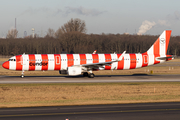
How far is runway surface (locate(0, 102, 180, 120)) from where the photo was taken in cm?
1725

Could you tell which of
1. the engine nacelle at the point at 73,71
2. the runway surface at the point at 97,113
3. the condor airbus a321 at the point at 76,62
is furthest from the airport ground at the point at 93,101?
the condor airbus a321 at the point at 76,62

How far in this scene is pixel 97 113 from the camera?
18.5 m

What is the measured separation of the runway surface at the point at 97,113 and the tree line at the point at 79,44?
10046 centimetres

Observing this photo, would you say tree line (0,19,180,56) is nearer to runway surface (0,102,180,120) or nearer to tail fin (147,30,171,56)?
tail fin (147,30,171,56)

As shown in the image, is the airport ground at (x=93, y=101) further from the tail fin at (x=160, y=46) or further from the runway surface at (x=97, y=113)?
the tail fin at (x=160, y=46)

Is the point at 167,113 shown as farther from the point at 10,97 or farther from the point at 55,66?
the point at 55,66

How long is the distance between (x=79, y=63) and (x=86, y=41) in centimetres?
10011

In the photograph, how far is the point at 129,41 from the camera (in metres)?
156

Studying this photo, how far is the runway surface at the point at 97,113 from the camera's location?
17250 mm

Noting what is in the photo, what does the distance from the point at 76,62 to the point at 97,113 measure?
25.8 metres

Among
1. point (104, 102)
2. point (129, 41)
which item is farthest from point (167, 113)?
point (129, 41)

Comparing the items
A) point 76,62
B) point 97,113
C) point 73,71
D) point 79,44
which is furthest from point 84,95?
point 79,44

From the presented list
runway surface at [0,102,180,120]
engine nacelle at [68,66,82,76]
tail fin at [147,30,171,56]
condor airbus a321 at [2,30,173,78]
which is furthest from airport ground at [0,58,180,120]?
tail fin at [147,30,171,56]

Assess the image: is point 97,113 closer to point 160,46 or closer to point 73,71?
point 73,71
